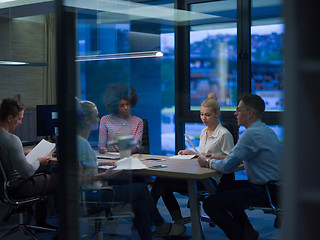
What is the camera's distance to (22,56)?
348 inches

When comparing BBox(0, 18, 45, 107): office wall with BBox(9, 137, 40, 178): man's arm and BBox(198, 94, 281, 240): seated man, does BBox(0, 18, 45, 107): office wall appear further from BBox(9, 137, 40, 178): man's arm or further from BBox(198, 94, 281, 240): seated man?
BBox(198, 94, 281, 240): seated man

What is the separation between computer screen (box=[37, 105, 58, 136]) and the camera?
19.6 feet

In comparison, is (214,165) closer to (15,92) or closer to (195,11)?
(195,11)

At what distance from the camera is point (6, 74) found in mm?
8703

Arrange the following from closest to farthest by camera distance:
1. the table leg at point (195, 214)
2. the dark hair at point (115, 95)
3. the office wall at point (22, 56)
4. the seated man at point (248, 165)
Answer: the dark hair at point (115, 95) < the seated man at point (248, 165) < the table leg at point (195, 214) < the office wall at point (22, 56)

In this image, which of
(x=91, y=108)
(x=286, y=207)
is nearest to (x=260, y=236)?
(x=91, y=108)

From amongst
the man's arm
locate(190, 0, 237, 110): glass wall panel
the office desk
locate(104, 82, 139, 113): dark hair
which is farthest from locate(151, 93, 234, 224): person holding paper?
locate(190, 0, 237, 110): glass wall panel

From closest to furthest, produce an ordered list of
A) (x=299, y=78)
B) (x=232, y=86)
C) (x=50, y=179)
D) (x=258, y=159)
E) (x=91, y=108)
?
(x=299, y=78), (x=91, y=108), (x=258, y=159), (x=50, y=179), (x=232, y=86)

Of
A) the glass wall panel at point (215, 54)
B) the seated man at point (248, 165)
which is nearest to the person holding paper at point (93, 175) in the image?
the seated man at point (248, 165)

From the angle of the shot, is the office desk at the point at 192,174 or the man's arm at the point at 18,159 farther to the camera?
the man's arm at the point at 18,159

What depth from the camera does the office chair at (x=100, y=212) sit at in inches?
103

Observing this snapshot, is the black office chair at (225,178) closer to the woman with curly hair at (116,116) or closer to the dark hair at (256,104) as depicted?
the dark hair at (256,104)

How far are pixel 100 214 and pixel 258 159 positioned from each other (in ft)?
5.13

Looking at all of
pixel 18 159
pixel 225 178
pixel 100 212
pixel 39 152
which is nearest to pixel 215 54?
pixel 225 178
